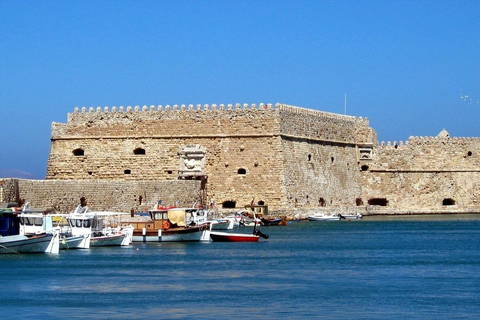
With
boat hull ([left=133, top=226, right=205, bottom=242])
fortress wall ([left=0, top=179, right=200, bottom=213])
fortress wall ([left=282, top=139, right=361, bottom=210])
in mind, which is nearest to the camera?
boat hull ([left=133, top=226, right=205, bottom=242])

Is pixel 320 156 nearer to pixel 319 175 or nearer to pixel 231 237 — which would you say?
A: pixel 319 175

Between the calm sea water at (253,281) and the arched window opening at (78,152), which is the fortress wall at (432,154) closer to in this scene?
the arched window opening at (78,152)

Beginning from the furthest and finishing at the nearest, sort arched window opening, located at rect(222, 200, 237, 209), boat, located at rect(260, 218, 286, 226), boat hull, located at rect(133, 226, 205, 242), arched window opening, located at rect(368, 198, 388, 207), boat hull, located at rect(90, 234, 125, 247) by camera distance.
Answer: arched window opening, located at rect(368, 198, 388, 207)
arched window opening, located at rect(222, 200, 237, 209)
boat, located at rect(260, 218, 286, 226)
boat hull, located at rect(133, 226, 205, 242)
boat hull, located at rect(90, 234, 125, 247)

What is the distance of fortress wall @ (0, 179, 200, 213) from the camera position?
3834 cm

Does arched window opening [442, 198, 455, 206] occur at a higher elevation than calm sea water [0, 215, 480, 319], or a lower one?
higher

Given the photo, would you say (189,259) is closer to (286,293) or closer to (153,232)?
(153,232)

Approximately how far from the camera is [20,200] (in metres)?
37.8

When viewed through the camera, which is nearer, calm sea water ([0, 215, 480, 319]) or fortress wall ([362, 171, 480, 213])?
calm sea water ([0, 215, 480, 319])

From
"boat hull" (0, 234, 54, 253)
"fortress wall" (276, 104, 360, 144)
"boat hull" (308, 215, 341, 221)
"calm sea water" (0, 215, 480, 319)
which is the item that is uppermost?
"fortress wall" (276, 104, 360, 144)

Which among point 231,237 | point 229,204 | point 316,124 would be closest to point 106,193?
point 229,204

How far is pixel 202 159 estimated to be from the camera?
140 feet

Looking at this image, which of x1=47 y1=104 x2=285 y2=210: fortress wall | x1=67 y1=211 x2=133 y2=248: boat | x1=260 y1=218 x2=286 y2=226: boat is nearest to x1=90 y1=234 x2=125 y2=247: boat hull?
x1=67 y1=211 x2=133 y2=248: boat

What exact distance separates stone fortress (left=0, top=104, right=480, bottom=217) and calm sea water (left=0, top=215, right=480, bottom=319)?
24.7ft

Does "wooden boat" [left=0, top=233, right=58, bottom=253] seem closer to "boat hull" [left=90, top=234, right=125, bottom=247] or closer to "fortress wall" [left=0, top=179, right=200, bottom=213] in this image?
"boat hull" [left=90, top=234, right=125, bottom=247]
